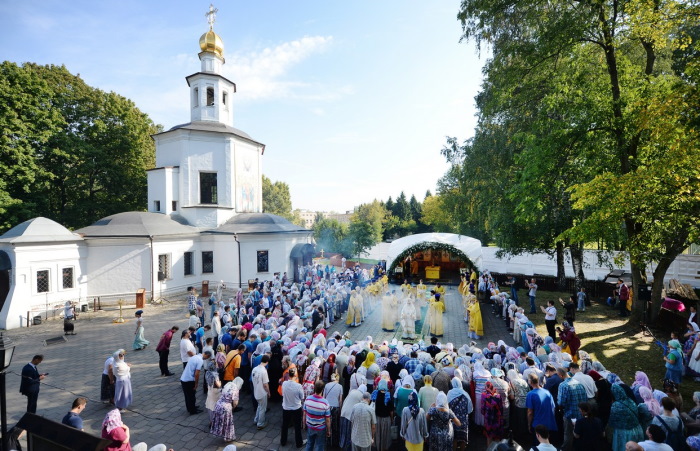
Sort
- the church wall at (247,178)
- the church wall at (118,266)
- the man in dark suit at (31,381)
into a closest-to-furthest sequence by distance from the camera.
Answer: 1. the man in dark suit at (31,381)
2. the church wall at (118,266)
3. the church wall at (247,178)

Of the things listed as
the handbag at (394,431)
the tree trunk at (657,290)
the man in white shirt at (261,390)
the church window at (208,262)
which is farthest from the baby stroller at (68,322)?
the tree trunk at (657,290)

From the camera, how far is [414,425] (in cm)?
621

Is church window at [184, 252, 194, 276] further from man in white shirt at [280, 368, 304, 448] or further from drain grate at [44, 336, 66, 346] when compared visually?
man in white shirt at [280, 368, 304, 448]

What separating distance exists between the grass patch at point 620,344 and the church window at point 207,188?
23.5 m

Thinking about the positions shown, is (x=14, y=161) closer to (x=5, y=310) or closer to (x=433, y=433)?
(x=5, y=310)

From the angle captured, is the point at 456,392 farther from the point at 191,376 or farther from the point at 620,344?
the point at 620,344

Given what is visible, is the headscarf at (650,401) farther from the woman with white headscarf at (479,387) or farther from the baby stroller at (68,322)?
the baby stroller at (68,322)

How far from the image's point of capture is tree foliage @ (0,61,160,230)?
22859 mm

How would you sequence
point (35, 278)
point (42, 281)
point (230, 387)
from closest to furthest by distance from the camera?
point (230, 387) → point (35, 278) → point (42, 281)

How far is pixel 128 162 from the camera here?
30.1m

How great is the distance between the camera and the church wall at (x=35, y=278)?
16156 mm

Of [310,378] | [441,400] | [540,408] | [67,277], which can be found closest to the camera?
[441,400]

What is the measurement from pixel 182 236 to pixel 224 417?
18.2 m

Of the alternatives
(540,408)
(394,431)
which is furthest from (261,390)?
(540,408)
